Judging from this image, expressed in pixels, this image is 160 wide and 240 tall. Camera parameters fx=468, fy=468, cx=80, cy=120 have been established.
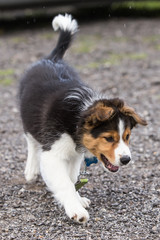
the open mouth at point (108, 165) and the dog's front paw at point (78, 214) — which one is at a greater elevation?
the open mouth at point (108, 165)

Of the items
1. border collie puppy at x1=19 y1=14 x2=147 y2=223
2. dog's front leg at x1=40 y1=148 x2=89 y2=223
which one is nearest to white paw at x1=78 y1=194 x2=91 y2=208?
border collie puppy at x1=19 y1=14 x2=147 y2=223

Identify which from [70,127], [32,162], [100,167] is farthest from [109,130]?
[100,167]

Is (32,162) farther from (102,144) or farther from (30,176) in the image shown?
(102,144)

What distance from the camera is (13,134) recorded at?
6.32 metres

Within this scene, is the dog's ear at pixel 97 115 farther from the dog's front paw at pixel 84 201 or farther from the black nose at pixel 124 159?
the dog's front paw at pixel 84 201

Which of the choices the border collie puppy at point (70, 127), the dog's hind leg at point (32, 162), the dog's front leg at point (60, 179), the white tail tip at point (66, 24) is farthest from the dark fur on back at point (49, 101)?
the white tail tip at point (66, 24)

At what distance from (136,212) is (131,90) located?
13.8ft

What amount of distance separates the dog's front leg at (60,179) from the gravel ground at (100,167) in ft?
0.64

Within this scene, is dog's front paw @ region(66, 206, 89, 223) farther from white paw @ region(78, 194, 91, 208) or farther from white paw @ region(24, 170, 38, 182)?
white paw @ region(24, 170, 38, 182)

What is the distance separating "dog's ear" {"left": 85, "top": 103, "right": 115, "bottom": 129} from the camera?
3.67 meters

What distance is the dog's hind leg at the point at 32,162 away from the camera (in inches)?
189

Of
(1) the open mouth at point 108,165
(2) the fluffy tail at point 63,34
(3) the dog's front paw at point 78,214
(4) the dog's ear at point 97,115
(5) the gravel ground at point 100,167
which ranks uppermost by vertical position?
(4) the dog's ear at point 97,115

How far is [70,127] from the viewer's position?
399 centimetres

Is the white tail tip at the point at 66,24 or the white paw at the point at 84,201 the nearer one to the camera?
the white paw at the point at 84,201
